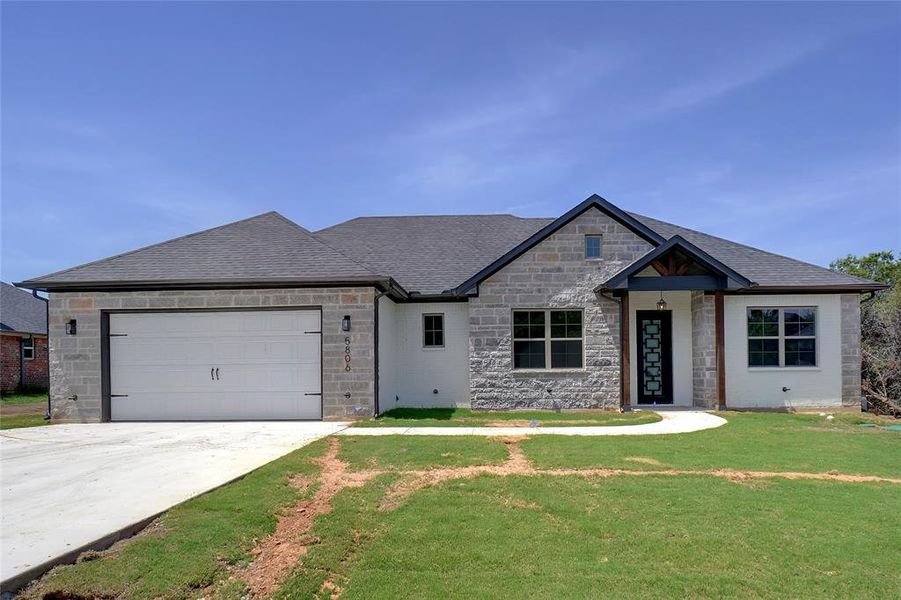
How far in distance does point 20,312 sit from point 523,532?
1104 inches

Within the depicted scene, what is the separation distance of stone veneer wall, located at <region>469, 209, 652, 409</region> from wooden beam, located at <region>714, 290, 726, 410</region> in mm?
2222

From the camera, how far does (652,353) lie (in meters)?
15.0

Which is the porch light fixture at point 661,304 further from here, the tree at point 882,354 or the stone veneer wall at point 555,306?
the tree at point 882,354

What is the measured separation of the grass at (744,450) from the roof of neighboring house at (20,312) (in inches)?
936

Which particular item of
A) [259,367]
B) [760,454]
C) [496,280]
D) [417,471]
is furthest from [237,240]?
[760,454]

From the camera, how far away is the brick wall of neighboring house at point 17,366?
22469mm

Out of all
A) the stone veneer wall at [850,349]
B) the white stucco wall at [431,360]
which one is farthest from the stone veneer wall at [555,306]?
the stone veneer wall at [850,349]

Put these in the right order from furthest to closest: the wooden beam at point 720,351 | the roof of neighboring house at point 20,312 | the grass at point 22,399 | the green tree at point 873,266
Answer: the green tree at point 873,266 → the roof of neighboring house at point 20,312 → the grass at point 22,399 → the wooden beam at point 720,351

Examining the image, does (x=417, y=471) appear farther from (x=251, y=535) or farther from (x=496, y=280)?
(x=496, y=280)

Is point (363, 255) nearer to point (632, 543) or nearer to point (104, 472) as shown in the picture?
point (104, 472)

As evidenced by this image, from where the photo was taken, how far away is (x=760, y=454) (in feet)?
28.3

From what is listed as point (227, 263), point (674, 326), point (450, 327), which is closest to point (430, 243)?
point (450, 327)

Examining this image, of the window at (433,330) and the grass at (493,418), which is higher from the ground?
the window at (433,330)

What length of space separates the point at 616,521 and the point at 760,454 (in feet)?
14.9
